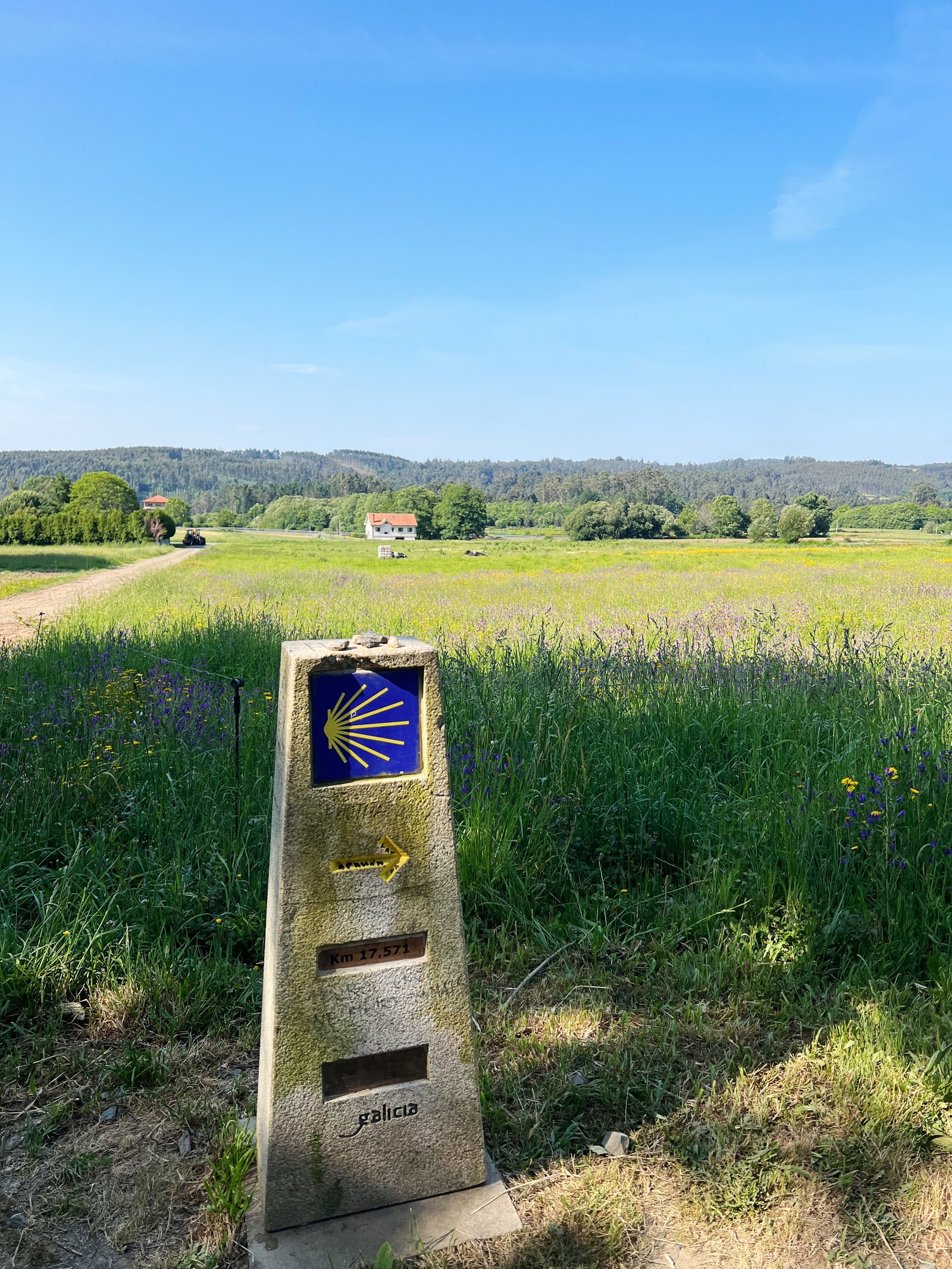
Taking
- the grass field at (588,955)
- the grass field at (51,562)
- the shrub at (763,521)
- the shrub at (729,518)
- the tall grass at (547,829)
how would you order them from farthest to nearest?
1. the shrub at (729,518)
2. the shrub at (763,521)
3. the grass field at (51,562)
4. the tall grass at (547,829)
5. the grass field at (588,955)

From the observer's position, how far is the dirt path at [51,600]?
1324 centimetres

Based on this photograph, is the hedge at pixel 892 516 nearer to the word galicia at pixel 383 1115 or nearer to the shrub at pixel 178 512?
the shrub at pixel 178 512

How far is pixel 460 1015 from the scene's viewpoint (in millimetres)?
2242

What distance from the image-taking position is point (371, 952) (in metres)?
2.17

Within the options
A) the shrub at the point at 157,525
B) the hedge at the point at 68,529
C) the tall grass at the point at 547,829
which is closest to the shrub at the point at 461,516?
the shrub at the point at 157,525

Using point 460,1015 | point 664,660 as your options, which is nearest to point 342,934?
point 460,1015

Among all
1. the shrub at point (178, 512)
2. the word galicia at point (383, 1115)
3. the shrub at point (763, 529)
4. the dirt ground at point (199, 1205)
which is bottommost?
the dirt ground at point (199, 1205)

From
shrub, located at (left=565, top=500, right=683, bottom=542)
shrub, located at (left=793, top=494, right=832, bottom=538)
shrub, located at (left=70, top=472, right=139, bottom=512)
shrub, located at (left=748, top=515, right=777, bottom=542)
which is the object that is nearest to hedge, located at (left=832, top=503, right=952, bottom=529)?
shrub, located at (left=793, top=494, right=832, bottom=538)

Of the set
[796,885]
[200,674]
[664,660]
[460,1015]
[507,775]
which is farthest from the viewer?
[200,674]

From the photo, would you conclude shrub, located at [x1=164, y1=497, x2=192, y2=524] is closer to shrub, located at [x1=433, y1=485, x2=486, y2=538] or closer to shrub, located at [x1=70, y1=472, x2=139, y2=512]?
shrub, located at [x1=70, y1=472, x2=139, y2=512]

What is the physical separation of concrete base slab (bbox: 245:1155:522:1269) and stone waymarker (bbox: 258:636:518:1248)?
3 centimetres

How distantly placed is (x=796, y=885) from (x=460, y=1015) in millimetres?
1981

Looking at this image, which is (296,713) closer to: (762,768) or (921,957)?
(921,957)

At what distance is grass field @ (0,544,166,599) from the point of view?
25.9 meters
